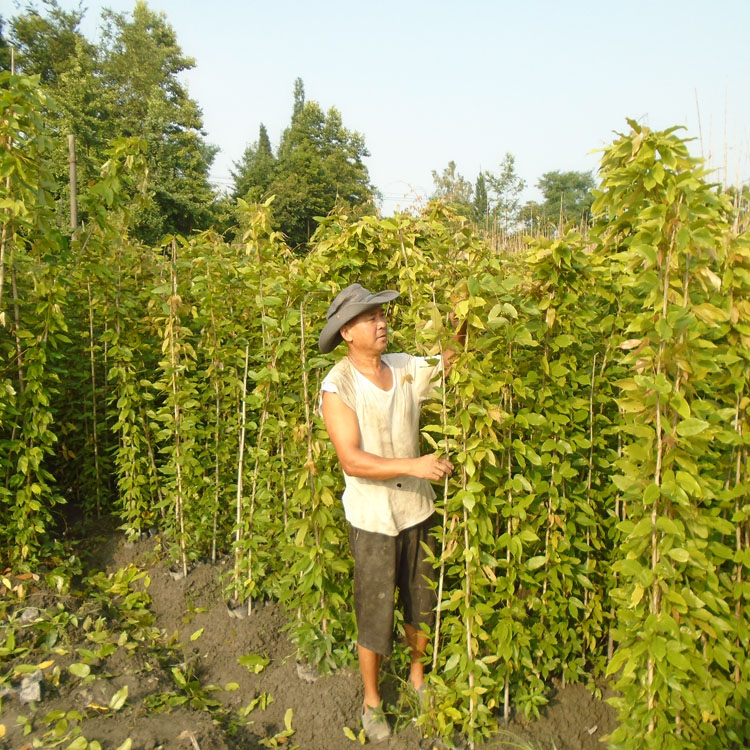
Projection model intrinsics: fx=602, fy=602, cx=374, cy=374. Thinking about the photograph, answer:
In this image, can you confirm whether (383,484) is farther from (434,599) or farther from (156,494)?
(156,494)

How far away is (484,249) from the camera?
2.74m

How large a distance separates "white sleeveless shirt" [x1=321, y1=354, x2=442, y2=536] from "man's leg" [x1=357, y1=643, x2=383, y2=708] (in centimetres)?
58

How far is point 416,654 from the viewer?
272 centimetres

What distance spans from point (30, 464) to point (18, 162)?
1767 mm

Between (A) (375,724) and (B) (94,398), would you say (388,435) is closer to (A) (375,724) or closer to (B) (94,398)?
(A) (375,724)

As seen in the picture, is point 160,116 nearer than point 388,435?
No

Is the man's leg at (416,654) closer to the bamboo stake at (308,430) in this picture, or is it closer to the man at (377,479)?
the man at (377,479)

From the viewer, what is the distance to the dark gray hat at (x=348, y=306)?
8.13 feet

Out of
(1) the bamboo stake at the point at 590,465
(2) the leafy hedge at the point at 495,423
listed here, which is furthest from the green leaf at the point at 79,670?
(1) the bamboo stake at the point at 590,465

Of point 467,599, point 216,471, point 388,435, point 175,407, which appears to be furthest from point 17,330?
point 467,599

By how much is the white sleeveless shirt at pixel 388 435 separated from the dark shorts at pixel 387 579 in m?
0.06

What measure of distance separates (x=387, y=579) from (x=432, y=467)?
63cm

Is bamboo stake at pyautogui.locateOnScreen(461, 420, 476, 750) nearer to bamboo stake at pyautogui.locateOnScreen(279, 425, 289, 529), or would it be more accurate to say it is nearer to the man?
the man

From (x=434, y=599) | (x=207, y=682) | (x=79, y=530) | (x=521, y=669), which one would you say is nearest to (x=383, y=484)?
(x=434, y=599)
